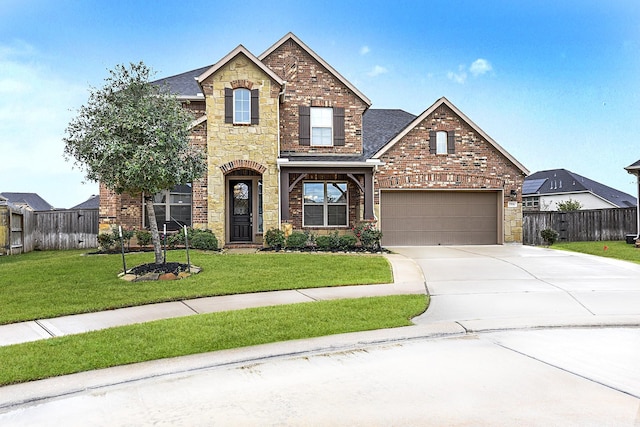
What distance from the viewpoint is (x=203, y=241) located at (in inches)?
596

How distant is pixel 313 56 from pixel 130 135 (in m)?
9.93

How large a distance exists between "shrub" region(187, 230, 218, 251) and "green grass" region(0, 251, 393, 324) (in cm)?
121

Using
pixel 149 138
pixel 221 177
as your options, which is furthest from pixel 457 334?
pixel 221 177

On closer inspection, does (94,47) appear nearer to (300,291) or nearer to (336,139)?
(336,139)

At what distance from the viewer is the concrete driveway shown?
7168mm

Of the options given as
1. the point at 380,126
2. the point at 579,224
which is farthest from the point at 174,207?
the point at 579,224

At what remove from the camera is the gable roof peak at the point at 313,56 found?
1820 cm

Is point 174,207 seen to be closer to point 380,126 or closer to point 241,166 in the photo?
point 241,166

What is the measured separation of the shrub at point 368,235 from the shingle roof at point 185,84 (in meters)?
7.94

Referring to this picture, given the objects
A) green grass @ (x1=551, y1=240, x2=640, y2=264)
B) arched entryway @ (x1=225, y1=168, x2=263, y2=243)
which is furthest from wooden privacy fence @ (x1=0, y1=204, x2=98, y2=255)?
green grass @ (x1=551, y1=240, x2=640, y2=264)

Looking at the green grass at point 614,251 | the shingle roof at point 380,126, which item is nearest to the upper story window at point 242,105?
the shingle roof at point 380,126

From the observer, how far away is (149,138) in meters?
10.4

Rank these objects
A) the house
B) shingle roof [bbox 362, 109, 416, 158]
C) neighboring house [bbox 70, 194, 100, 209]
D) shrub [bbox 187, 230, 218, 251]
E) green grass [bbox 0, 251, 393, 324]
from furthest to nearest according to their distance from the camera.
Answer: neighboring house [bbox 70, 194, 100, 209]
shingle roof [bbox 362, 109, 416, 158]
the house
shrub [bbox 187, 230, 218, 251]
green grass [bbox 0, 251, 393, 324]

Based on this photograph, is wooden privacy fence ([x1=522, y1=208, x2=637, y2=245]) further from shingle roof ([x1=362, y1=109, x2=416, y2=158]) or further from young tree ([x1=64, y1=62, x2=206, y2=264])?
young tree ([x1=64, y1=62, x2=206, y2=264])
